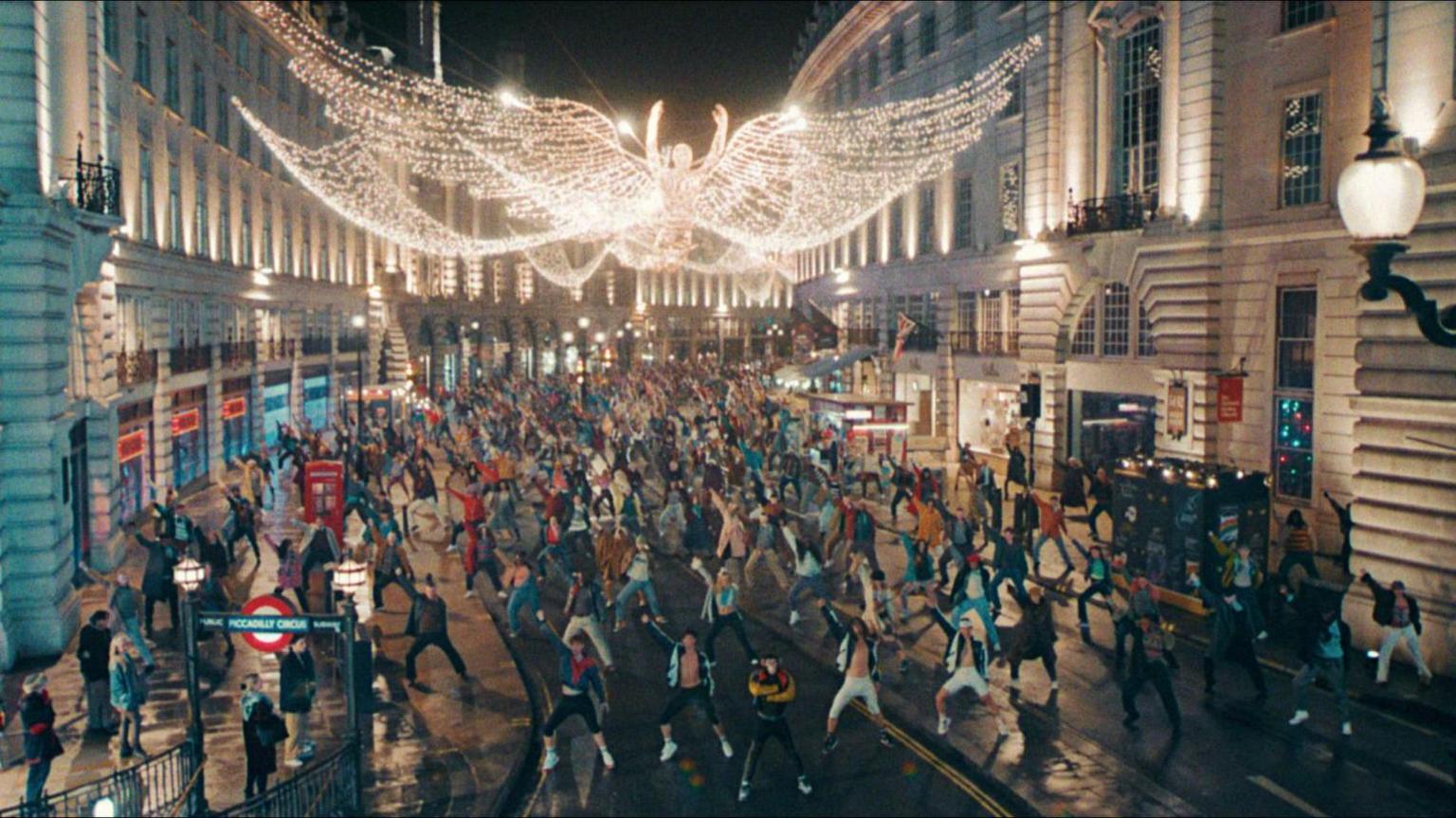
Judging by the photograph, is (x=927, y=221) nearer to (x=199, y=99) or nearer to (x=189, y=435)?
(x=199, y=99)

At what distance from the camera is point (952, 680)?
41.3ft

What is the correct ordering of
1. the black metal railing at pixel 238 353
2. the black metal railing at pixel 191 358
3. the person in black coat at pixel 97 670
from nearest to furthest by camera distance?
the person in black coat at pixel 97 670, the black metal railing at pixel 191 358, the black metal railing at pixel 238 353

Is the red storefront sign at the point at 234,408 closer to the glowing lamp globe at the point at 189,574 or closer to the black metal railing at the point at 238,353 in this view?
the black metal railing at the point at 238,353

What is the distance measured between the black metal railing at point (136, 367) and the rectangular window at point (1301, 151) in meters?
24.9

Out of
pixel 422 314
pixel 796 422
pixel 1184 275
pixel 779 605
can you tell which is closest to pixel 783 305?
pixel 422 314

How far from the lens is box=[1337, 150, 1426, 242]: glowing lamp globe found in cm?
562

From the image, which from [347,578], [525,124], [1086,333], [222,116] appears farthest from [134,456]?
[1086,333]

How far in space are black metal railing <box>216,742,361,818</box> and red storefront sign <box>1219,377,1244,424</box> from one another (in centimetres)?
1941

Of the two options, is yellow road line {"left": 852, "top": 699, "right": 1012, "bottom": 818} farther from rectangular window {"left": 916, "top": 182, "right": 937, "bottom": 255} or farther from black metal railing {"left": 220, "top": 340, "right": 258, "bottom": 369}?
rectangular window {"left": 916, "top": 182, "right": 937, "bottom": 255}

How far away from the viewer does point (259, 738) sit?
426 inches

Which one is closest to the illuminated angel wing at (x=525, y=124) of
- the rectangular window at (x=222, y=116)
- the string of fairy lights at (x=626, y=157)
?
the string of fairy lights at (x=626, y=157)

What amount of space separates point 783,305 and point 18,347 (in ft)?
341

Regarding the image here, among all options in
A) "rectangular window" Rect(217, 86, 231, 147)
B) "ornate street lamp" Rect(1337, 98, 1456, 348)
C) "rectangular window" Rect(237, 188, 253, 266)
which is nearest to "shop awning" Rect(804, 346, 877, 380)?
"rectangular window" Rect(237, 188, 253, 266)

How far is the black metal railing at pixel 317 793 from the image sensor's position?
918 cm
